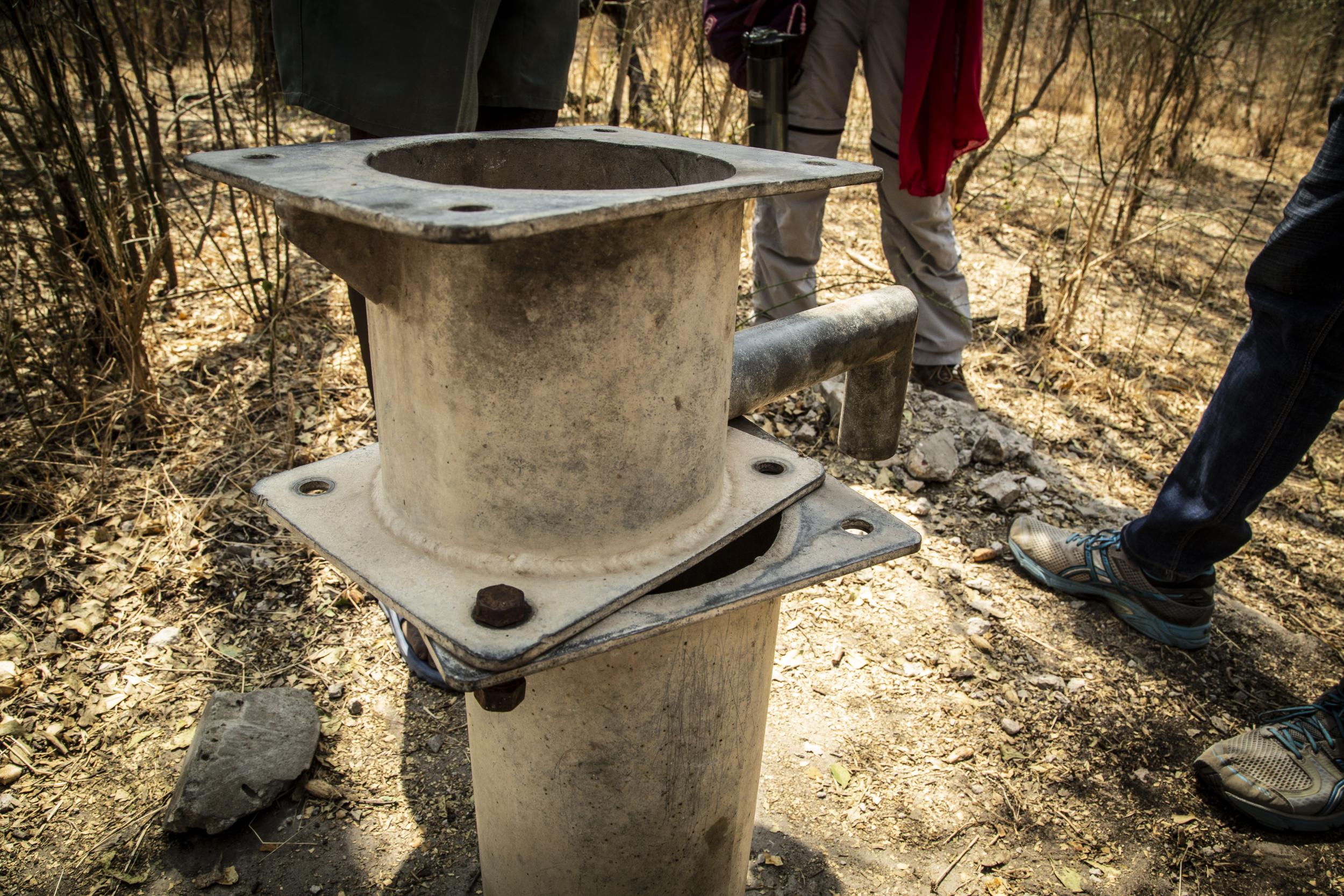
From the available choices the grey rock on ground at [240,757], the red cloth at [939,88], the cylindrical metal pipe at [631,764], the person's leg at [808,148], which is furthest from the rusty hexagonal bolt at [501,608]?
the red cloth at [939,88]

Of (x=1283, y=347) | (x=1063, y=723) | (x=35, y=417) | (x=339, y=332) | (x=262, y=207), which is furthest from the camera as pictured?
(x=262, y=207)

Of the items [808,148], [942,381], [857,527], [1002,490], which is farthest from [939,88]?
[857,527]

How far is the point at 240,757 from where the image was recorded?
1.68 m

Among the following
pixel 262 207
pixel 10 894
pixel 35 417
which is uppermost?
pixel 262 207

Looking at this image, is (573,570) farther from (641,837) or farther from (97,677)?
(97,677)

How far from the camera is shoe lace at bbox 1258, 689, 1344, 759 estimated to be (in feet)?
6.17

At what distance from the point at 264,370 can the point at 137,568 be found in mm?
873

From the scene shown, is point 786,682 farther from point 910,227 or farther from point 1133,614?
point 910,227

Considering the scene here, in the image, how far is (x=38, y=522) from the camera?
221cm

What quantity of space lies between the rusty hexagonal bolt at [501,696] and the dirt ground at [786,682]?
89 cm

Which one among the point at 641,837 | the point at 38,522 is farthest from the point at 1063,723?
the point at 38,522

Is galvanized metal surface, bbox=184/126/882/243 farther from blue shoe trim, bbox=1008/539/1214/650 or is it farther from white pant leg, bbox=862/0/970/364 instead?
white pant leg, bbox=862/0/970/364

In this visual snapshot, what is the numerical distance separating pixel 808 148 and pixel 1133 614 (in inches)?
67.8

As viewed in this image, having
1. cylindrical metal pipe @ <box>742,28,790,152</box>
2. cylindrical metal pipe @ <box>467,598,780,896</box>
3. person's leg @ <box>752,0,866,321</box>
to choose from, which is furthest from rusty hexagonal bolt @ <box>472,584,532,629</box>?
cylindrical metal pipe @ <box>742,28,790,152</box>
